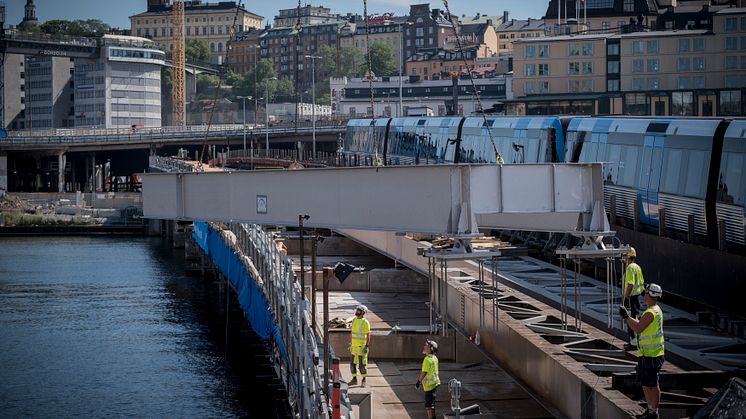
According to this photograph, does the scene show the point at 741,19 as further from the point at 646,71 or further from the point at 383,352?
the point at 383,352

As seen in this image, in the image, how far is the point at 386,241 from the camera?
131 ft

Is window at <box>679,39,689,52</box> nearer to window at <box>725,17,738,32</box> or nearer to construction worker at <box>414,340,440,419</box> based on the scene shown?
window at <box>725,17,738,32</box>

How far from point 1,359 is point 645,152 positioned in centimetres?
2587

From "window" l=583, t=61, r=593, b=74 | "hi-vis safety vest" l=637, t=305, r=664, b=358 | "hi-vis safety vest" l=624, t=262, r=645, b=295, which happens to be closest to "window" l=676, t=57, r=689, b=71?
"window" l=583, t=61, r=593, b=74

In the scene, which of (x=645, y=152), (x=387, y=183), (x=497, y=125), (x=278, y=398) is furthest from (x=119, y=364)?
(x=387, y=183)

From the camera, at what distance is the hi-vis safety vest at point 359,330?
25.3 meters

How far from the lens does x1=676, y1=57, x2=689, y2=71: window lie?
285ft

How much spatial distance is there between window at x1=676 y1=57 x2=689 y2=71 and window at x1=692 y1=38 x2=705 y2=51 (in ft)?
3.46

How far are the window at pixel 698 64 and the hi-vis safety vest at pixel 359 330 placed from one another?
2509 inches

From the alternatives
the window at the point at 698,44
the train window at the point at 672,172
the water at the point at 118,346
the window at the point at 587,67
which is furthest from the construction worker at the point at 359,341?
the window at the point at 587,67

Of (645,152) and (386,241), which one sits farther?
(386,241)

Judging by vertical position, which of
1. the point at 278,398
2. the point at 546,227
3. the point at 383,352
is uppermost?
the point at 546,227

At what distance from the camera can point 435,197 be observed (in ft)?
69.5

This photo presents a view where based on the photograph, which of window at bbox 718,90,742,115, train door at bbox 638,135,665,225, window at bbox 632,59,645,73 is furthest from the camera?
window at bbox 632,59,645,73
